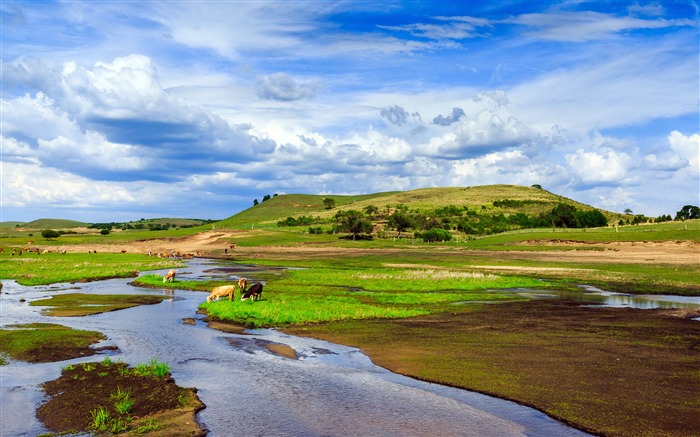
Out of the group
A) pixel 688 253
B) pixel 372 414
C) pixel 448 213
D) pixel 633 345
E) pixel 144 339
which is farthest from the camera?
pixel 448 213

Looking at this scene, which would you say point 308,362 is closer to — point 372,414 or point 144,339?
point 372,414

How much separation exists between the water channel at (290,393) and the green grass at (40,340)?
119cm

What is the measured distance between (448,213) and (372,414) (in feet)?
574

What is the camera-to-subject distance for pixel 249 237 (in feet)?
463

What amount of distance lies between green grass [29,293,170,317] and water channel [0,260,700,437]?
26.8ft

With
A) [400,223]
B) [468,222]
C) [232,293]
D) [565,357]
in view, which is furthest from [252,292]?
[468,222]

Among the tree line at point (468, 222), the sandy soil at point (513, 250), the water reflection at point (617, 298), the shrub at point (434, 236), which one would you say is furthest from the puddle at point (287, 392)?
the tree line at point (468, 222)

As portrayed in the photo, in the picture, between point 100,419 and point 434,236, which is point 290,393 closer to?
point 100,419

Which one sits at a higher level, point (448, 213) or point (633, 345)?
point (448, 213)

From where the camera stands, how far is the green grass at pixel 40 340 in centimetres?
2244

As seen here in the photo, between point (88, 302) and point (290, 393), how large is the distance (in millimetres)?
28416

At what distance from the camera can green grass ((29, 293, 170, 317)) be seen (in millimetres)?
35125

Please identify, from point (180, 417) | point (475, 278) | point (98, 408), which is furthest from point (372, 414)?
point (475, 278)

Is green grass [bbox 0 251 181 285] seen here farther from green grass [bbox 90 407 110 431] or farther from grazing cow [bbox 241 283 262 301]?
green grass [bbox 90 407 110 431]
